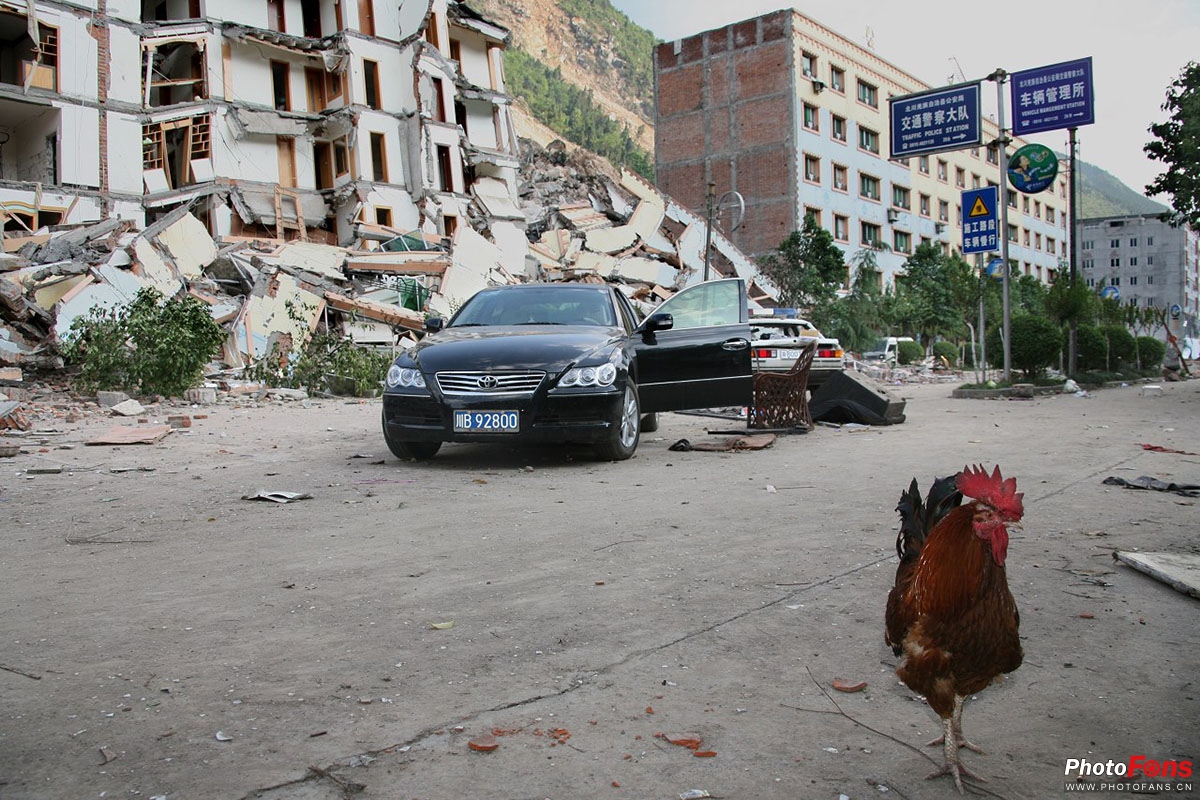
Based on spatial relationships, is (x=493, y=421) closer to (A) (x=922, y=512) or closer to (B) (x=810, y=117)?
(A) (x=922, y=512)

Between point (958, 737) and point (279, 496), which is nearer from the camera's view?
point (958, 737)

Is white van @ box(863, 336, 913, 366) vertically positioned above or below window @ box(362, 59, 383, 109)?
below

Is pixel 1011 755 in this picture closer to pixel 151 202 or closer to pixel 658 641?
pixel 658 641

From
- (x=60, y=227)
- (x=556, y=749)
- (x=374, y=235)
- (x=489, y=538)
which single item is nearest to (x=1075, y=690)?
(x=556, y=749)

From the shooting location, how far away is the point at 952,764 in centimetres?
235

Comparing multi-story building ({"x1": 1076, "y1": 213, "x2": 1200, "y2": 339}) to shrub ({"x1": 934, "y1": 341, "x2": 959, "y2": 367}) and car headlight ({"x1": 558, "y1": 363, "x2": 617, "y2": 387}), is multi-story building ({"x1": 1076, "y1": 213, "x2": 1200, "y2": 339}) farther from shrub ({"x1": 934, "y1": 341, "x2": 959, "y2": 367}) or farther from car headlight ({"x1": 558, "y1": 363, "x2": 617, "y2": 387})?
car headlight ({"x1": 558, "y1": 363, "x2": 617, "y2": 387})

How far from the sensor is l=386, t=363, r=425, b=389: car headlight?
7.81 meters

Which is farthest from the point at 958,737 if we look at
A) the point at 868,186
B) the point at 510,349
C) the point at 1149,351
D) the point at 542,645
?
the point at 868,186

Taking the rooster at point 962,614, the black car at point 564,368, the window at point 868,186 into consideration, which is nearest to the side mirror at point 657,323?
the black car at point 564,368

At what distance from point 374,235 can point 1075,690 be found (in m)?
29.6

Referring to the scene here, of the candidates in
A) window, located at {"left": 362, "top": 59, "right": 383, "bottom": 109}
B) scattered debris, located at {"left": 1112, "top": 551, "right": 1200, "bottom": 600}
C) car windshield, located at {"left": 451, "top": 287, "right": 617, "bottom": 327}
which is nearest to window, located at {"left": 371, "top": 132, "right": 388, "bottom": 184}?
window, located at {"left": 362, "top": 59, "right": 383, "bottom": 109}

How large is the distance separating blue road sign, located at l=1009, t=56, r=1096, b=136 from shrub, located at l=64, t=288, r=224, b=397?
60.7ft

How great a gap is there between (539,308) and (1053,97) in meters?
17.2

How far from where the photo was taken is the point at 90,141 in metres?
27.8
